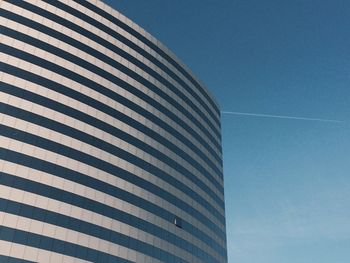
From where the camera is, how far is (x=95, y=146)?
193 ft

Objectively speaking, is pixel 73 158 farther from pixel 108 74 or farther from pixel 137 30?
pixel 137 30

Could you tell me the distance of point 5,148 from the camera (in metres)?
50.2

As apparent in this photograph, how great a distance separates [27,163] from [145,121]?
72.3 feet

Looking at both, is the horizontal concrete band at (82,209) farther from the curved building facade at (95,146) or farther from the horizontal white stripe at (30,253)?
the horizontal white stripe at (30,253)

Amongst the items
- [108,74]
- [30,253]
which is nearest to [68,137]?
[108,74]

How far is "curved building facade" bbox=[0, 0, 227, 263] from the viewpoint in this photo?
50.5m

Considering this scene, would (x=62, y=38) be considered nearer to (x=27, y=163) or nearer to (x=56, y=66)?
(x=56, y=66)

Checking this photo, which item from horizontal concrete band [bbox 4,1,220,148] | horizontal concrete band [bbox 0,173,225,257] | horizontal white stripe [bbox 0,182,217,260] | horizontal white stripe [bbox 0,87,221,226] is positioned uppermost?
horizontal concrete band [bbox 4,1,220,148]

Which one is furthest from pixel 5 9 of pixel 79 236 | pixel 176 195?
pixel 176 195

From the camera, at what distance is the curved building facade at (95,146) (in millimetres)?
50531

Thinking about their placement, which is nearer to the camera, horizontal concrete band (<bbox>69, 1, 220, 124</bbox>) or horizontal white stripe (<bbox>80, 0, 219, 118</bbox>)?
horizontal white stripe (<bbox>80, 0, 219, 118</bbox>)

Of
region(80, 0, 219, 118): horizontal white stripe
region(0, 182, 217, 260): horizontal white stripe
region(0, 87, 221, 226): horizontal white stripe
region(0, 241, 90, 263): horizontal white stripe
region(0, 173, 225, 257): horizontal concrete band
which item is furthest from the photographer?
region(80, 0, 219, 118): horizontal white stripe

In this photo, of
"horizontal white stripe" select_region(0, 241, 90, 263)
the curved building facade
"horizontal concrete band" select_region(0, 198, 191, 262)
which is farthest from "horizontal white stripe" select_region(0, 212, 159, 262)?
"horizontal white stripe" select_region(0, 241, 90, 263)

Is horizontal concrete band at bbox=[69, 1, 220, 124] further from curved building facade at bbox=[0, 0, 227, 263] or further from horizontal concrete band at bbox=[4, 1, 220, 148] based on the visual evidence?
horizontal concrete band at bbox=[4, 1, 220, 148]
